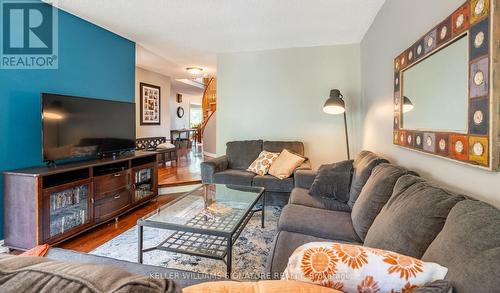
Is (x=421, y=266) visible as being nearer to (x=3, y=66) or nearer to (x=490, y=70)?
(x=490, y=70)

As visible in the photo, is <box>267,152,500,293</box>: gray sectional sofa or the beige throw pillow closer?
<box>267,152,500,293</box>: gray sectional sofa

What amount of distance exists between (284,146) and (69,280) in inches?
142

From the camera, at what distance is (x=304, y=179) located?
296 centimetres

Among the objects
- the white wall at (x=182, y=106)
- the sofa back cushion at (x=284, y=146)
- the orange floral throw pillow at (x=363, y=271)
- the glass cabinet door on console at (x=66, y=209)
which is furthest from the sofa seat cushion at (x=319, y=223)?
the white wall at (x=182, y=106)

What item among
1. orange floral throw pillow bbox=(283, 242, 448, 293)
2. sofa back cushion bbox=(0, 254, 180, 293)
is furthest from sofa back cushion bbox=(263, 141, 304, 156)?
sofa back cushion bbox=(0, 254, 180, 293)

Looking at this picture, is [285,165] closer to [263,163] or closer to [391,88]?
[263,163]

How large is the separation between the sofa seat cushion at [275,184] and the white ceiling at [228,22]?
1930mm

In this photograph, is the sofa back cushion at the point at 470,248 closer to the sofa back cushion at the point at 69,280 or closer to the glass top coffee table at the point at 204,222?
the sofa back cushion at the point at 69,280

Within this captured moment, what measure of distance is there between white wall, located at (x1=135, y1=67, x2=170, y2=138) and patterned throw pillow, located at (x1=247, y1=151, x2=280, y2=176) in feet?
10.6

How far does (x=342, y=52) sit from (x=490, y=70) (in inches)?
121

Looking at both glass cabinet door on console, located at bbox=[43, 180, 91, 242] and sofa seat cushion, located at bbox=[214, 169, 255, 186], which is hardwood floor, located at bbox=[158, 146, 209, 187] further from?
glass cabinet door on console, located at bbox=[43, 180, 91, 242]

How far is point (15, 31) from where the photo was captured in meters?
2.37

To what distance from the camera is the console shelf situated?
2.17m

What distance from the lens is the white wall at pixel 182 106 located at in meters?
9.09
